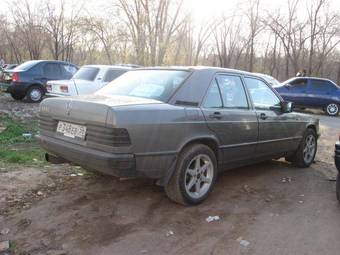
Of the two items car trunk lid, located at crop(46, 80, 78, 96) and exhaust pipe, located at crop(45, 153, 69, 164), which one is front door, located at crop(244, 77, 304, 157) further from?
car trunk lid, located at crop(46, 80, 78, 96)

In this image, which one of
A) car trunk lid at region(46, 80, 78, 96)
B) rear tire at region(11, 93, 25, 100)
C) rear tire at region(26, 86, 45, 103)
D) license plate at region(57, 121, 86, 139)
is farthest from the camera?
rear tire at region(11, 93, 25, 100)

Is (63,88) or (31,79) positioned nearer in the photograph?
(63,88)

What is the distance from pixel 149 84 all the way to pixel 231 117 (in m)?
1.10

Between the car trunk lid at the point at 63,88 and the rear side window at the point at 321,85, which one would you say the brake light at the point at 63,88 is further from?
the rear side window at the point at 321,85

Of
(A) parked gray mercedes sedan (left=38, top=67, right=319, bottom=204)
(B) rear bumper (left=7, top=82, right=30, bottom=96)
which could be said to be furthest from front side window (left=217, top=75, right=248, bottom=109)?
(B) rear bumper (left=7, top=82, right=30, bottom=96)

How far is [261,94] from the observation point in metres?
6.13

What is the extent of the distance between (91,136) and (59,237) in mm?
1017

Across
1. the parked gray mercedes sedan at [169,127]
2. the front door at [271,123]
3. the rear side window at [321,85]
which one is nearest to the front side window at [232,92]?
the parked gray mercedes sedan at [169,127]

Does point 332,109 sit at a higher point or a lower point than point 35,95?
lower

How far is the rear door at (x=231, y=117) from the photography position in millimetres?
5023

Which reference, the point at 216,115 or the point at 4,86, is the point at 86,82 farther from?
the point at 216,115

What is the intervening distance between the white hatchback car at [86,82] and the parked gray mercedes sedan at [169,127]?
772cm

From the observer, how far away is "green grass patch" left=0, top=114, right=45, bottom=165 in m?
6.59

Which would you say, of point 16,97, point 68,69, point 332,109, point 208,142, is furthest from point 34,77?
point 332,109
